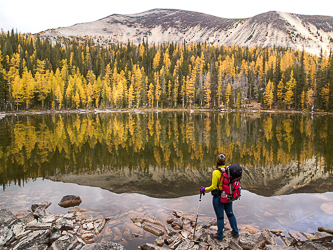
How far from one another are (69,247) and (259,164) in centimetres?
1252

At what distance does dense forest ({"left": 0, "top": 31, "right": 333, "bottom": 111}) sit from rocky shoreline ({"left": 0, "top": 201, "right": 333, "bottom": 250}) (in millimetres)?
75716

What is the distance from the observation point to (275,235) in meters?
7.00

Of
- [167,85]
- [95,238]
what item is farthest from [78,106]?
[95,238]

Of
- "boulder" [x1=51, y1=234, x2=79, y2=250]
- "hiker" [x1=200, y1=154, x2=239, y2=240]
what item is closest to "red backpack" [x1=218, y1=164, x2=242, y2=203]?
"hiker" [x1=200, y1=154, x2=239, y2=240]

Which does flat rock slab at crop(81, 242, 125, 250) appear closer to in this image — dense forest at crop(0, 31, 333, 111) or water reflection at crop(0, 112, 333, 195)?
water reflection at crop(0, 112, 333, 195)

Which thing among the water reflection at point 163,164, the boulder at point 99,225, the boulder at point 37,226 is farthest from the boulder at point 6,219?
the water reflection at point 163,164

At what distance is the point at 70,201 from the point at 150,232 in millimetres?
4344

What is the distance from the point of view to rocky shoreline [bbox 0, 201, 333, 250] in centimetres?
613

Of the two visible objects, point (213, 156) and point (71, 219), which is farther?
point (213, 156)

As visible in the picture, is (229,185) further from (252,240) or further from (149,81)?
Result: (149,81)

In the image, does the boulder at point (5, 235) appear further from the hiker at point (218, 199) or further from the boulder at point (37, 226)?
the hiker at point (218, 199)

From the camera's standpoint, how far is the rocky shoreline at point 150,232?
241 inches

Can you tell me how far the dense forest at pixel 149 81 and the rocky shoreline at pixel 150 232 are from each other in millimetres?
75716

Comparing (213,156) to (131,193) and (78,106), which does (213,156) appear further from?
(78,106)
